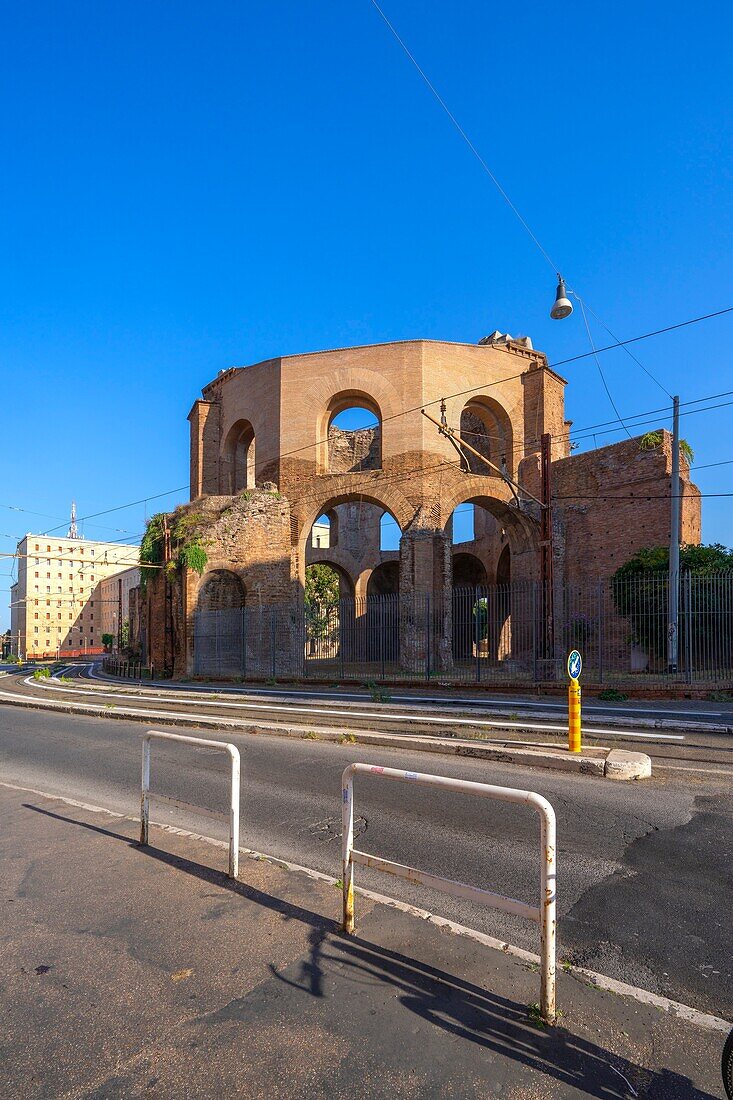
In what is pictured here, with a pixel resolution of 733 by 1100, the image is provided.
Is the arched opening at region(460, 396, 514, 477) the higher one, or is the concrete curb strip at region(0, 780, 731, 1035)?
the arched opening at region(460, 396, 514, 477)

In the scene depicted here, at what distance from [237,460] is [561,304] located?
22.8 m

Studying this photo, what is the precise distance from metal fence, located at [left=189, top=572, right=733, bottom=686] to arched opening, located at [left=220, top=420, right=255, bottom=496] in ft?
31.9

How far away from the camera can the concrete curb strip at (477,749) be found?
6.96 m

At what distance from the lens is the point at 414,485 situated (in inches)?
1080

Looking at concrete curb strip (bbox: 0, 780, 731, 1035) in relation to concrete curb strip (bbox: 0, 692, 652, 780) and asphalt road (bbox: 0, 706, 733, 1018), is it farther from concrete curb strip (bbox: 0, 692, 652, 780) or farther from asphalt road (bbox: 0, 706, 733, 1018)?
concrete curb strip (bbox: 0, 692, 652, 780)

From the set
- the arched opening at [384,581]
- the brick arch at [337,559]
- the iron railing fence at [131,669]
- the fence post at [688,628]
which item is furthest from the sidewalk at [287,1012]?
the arched opening at [384,581]

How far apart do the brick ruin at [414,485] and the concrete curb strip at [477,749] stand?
14127 millimetres

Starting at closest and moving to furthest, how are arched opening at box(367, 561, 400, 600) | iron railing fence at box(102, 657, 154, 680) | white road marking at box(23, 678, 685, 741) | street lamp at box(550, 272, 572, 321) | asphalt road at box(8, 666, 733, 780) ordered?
asphalt road at box(8, 666, 733, 780) → white road marking at box(23, 678, 685, 741) → street lamp at box(550, 272, 572, 321) → iron railing fence at box(102, 657, 154, 680) → arched opening at box(367, 561, 400, 600)

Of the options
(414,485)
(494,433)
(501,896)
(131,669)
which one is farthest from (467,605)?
(501,896)

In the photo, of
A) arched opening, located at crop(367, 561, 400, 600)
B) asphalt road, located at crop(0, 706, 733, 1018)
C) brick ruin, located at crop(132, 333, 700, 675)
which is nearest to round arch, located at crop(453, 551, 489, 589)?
arched opening, located at crop(367, 561, 400, 600)

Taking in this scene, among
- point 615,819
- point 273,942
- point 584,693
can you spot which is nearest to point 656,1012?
point 273,942

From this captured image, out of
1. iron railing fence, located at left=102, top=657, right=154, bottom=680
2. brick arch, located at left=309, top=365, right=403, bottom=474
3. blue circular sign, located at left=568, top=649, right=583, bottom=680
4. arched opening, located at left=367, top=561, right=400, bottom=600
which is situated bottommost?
iron railing fence, located at left=102, top=657, right=154, bottom=680

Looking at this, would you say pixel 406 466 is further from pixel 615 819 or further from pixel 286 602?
pixel 615 819

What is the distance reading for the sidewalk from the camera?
7.82 ft
